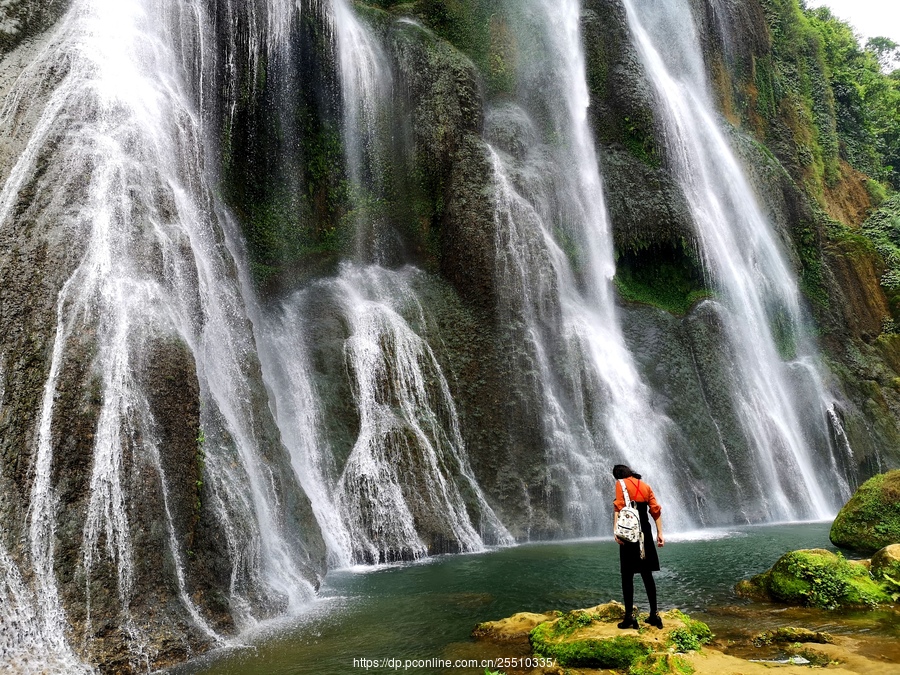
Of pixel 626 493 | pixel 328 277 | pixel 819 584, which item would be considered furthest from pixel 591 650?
pixel 328 277

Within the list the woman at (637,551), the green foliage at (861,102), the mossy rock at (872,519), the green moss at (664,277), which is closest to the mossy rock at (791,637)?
the woman at (637,551)

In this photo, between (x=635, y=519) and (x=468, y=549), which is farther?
(x=468, y=549)

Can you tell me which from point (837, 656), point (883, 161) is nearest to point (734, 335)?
point (837, 656)

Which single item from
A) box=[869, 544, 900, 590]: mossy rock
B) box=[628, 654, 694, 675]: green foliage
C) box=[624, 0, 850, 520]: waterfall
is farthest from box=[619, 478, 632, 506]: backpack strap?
box=[624, 0, 850, 520]: waterfall

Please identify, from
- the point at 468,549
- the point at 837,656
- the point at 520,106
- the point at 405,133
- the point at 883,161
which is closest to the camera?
the point at 837,656

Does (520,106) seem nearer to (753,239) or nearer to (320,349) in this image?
(753,239)

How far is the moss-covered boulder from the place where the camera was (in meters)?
7.02

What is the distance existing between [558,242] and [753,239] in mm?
8854

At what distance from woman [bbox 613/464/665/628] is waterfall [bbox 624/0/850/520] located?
1363cm

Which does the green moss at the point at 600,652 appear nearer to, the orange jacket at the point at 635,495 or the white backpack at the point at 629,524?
the white backpack at the point at 629,524

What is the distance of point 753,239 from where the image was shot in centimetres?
2422

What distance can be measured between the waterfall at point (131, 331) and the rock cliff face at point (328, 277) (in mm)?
45

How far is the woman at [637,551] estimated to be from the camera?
18.1 ft

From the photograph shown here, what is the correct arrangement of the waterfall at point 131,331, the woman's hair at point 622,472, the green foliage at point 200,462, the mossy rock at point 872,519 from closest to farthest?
A: the woman's hair at point 622,472
the waterfall at point 131,331
the green foliage at point 200,462
the mossy rock at point 872,519
